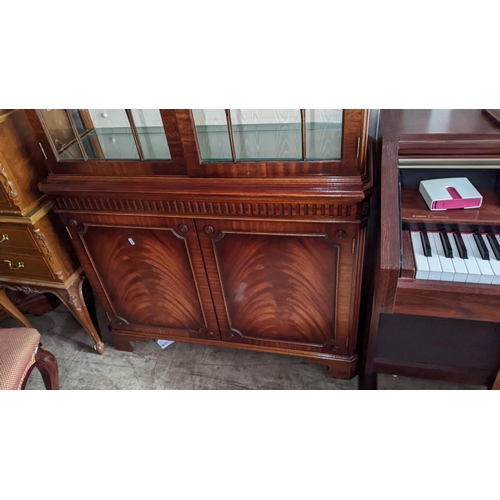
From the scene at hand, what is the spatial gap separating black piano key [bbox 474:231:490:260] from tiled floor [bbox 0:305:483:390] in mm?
654

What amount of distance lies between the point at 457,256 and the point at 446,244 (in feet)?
0.12

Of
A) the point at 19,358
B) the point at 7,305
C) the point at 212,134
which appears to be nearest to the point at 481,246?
the point at 212,134

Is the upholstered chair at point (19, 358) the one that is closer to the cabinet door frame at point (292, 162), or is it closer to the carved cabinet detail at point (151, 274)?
the carved cabinet detail at point (151, 274)

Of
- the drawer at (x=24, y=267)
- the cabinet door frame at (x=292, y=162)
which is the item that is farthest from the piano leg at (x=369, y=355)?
the drawer at (x=24, y=267)

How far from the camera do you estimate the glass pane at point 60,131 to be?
1.10m

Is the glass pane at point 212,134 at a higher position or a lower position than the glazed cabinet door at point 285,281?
higher

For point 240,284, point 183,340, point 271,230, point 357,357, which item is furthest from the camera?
point 183,340

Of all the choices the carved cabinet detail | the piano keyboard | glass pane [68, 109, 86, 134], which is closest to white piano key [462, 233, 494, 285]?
the piano keyboard

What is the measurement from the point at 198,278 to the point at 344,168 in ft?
1.90

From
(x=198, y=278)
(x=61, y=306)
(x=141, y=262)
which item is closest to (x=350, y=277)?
(x=198, y=278)

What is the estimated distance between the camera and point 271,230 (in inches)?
43.7

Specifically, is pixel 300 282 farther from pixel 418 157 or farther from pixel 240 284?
pixel 418 157

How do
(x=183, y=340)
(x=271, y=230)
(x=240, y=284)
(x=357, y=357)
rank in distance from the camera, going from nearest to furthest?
(x=271, y=230) < (x=240, y=284) < (x=357, y=357) < (x=183, y=340)

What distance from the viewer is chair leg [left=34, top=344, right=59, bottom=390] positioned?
4.04 ft
